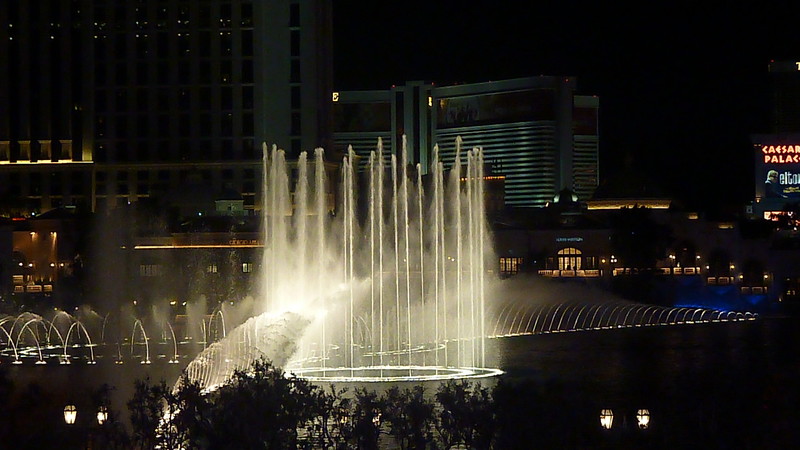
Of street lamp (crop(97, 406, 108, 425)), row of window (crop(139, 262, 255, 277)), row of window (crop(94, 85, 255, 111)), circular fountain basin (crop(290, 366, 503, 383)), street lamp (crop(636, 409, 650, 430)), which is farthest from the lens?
row of window (crop(94, 85, 255, 111))

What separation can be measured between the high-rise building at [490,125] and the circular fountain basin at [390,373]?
111 metres

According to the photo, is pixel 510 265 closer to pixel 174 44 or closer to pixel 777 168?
pixel 174 44

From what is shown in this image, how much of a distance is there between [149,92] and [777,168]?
5510 cm

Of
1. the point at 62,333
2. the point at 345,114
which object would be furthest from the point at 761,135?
the point at 62,333

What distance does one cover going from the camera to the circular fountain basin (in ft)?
138

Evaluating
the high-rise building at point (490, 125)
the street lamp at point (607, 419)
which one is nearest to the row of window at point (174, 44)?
the high-rise building at point (490, 125)

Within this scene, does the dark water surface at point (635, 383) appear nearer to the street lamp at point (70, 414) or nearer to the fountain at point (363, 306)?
the fountain at point (363, 306)

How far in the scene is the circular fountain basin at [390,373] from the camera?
138 ft

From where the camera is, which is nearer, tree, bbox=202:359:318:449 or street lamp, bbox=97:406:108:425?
tree, bbox=202:359:318:449

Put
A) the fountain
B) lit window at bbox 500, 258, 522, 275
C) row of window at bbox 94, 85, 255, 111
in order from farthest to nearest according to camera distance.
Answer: row of window at bbox 94, 85, 255, 111, lit window at bbox 500, 258, 522, 275, the fountain

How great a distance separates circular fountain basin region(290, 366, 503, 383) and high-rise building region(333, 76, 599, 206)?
111m

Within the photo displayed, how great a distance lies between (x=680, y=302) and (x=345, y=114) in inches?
3495

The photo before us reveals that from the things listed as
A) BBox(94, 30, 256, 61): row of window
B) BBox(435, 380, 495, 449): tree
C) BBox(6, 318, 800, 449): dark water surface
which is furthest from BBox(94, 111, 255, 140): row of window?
BBox(435, 380, 495, 449): tree

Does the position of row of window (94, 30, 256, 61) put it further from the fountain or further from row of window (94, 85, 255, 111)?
the fountain
